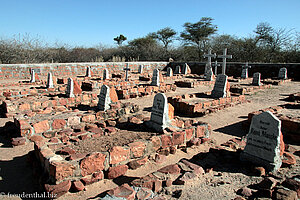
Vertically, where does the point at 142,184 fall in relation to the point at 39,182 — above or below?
above

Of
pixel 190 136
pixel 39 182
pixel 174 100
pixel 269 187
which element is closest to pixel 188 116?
pixel 174 100

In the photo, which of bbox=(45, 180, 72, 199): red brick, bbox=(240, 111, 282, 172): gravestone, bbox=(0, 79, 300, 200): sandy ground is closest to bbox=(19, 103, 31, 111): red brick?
bbox=(0, 79, 300, 200): sandy ground

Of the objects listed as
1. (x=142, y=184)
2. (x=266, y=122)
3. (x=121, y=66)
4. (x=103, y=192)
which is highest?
(x=121, y=66)

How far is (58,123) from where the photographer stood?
5.34m

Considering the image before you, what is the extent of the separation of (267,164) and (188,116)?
4156mm

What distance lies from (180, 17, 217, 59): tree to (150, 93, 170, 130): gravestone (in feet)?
88.7

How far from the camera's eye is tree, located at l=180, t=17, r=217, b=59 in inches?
1196

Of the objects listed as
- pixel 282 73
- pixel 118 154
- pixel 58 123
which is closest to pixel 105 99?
pixel 58 123

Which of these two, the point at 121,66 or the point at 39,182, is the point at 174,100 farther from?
the point at 121,66

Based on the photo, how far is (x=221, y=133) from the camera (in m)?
5.75

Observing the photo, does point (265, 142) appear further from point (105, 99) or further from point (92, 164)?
point (105, 99)

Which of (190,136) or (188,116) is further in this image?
(188,116)

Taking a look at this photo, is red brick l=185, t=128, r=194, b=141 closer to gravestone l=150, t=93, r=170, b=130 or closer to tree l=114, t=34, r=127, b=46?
gravestone l=150, t=93, r=170, b=130

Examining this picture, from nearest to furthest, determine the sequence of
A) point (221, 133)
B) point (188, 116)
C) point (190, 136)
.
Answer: point (190, 136)
point (221, 133)
point (188, 116)
